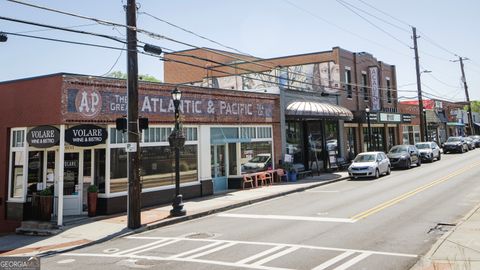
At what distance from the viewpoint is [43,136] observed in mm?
14312

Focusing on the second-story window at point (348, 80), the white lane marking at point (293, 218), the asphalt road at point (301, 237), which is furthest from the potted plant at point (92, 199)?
the second-story window at point (348, 80)

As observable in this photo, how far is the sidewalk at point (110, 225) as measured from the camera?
441 inches

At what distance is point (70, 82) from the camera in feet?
46.4

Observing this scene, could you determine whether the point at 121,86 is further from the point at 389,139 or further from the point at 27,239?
the point at 389,139

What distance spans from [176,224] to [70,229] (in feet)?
11.3

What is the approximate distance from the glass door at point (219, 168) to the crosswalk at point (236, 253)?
398 inches

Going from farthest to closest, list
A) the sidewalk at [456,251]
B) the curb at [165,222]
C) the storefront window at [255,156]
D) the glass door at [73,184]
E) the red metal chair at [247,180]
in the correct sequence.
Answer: the storefront window at [255,156], the red metal chair at [247,180], the glass door at [73,184], the curb at [165,222], the sidewalk at [456,251]

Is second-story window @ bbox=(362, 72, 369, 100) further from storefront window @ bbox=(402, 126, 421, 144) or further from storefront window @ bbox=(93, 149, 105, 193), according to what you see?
storefront window @ bbox=(93, 149, 105, 193)

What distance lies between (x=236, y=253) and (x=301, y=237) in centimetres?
212

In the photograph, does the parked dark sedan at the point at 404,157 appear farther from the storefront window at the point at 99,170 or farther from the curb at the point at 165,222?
the storefront window at the point at 99,170

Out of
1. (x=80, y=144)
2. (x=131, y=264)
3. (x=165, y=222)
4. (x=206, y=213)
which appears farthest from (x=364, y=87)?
(x=131, y=264)

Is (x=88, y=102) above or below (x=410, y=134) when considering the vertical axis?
below

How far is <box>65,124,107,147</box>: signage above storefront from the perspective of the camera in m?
13.8

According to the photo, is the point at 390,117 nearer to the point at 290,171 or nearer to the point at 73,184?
the point at 290,171
